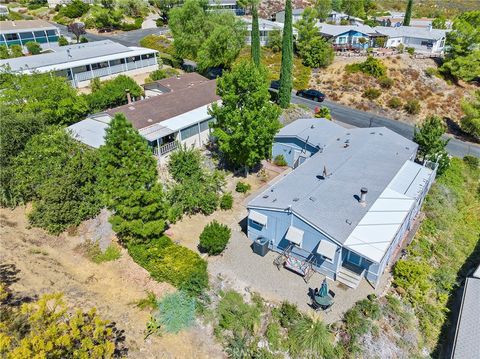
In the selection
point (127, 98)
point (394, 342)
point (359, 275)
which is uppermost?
point (127, 98)

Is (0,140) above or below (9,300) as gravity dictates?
above

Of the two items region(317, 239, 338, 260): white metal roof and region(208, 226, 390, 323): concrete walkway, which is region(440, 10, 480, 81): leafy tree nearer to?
region(208, 226, 390, 323): concrete walkway

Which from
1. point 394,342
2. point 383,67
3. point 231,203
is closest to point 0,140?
point 231,203

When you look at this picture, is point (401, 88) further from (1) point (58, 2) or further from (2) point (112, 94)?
(1) point (58, 2)

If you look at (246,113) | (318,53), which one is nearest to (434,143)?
(246,113)

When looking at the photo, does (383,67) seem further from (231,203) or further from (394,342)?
(394,342)

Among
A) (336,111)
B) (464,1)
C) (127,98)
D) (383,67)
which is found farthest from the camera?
(464,1)

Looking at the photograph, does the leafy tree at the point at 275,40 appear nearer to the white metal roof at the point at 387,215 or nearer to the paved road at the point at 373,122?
the paved road at the point at 373,122
